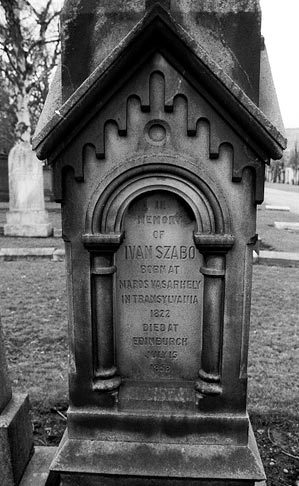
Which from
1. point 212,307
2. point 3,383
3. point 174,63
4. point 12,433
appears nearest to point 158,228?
point 212,307

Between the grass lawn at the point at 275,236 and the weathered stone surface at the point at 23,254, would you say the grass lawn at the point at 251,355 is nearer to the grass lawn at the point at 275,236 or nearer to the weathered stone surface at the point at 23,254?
the weathered stone surface at the point at 23,254

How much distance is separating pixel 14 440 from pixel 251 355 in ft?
10.4

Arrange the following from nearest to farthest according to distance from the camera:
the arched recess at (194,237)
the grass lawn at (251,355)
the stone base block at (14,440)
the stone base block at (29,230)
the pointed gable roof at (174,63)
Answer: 1. the pointed gable roof at (174,63)
2. the arched recess at (194,237)
3. the stone base block at (14,440)
4. the grass lawn at (251,355)
5. the stone base block at (29,230)

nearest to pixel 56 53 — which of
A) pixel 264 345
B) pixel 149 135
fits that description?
pixel 264 345

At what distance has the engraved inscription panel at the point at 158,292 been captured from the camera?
A: 2787 mm

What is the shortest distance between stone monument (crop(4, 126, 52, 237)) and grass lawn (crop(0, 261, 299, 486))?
4455 mm

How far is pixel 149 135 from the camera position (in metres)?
2.58

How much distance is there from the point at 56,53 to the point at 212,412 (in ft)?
57.9

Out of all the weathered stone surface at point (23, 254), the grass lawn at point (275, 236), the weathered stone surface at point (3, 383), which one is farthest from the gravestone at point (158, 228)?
the grass lawn at point (275, 236)

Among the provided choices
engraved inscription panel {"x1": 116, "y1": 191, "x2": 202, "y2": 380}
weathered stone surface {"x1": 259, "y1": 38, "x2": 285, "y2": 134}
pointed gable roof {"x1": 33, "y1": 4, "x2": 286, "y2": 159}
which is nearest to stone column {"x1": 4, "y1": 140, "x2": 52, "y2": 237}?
engraved inscription panel {"x1": 116, "y1": 191, "x2": 202, "y2": 380}

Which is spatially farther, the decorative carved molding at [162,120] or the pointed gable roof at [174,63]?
the decorative carved molding at [162,120]

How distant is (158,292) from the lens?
2885 mm

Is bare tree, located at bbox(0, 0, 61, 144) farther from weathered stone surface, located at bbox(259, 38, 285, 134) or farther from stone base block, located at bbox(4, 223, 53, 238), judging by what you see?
weathered stone surface, located at bbox(259, 38, 285, 134)

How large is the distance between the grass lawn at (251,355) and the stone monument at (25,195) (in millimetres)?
4455
